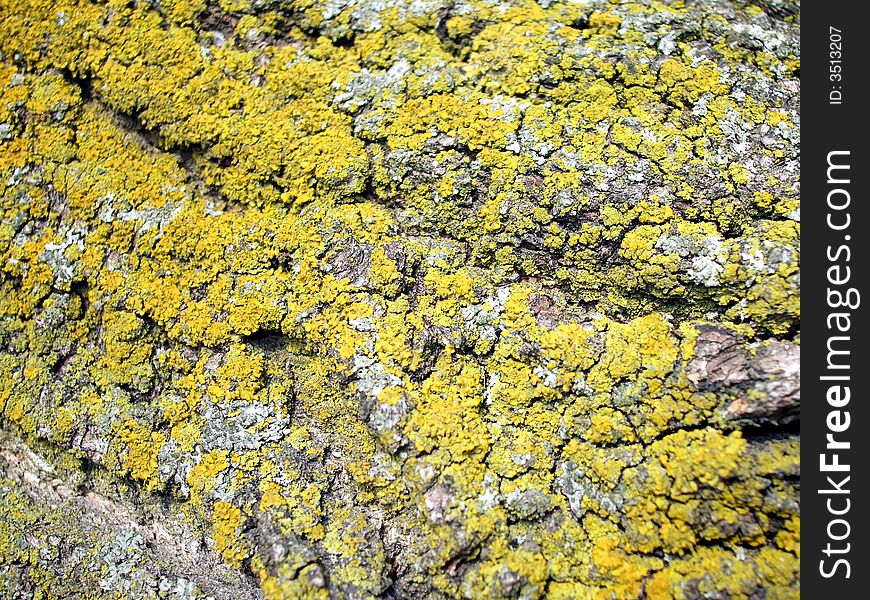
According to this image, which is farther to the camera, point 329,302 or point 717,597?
point 329,302

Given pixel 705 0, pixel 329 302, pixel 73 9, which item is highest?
pixel 73 9

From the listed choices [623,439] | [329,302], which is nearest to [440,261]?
[329,302]

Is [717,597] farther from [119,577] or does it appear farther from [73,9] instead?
[73,9]

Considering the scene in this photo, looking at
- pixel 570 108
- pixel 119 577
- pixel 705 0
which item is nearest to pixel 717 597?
pixel 570 108
